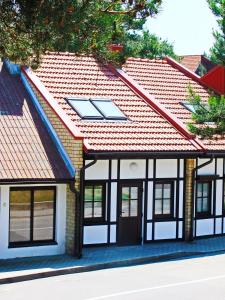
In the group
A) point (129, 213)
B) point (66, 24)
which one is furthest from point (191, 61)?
point (66, 24)

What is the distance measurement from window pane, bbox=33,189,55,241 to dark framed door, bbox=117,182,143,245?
6.70 ft

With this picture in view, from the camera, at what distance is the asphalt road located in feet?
45.4

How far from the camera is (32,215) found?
1795cm

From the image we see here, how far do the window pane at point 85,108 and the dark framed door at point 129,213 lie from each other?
6.87 ft

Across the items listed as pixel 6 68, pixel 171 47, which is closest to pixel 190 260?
pixel 6 68

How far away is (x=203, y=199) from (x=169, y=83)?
183 inches

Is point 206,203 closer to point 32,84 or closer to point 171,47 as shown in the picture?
point 32,84

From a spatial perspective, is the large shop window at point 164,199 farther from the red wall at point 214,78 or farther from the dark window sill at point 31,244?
the red wall at point 214,78

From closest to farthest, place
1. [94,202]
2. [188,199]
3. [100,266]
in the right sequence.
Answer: [100,266], [94,202], [188,199]

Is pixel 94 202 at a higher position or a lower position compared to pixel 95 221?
higher

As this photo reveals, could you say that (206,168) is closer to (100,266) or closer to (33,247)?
(100,266)

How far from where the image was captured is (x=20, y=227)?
17.8m

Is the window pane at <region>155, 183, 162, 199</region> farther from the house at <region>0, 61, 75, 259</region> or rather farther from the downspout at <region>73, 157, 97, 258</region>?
the house at <region>0, 61, 75, 259</region>

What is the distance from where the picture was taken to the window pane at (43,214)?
18047 mm
